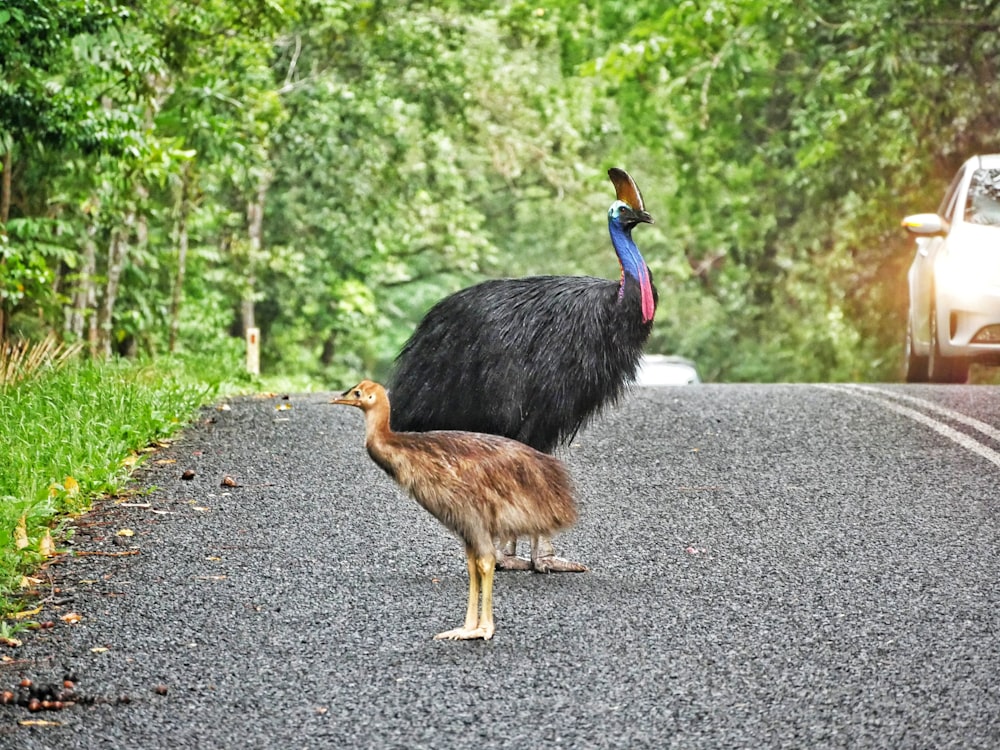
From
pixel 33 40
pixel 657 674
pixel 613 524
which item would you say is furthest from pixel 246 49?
pixel 657 674

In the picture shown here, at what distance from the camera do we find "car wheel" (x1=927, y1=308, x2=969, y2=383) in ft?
47.7

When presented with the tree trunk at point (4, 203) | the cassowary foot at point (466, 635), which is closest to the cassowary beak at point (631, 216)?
the cassowary foot at point (466, 635)

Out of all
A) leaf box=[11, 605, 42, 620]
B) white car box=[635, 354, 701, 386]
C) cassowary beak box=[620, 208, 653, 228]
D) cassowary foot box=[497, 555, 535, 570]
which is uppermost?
cassowary beak box=[620, 208, 653, 228]

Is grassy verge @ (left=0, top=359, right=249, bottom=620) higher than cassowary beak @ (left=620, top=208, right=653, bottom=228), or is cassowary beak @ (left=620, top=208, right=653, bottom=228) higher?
cassowary beak @ (left=620, top=208, right=653, bottom=228)

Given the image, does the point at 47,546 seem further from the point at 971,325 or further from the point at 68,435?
the point at 971,325

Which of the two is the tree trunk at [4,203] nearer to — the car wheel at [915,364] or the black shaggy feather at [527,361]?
the black shaggy feather at [527,361]

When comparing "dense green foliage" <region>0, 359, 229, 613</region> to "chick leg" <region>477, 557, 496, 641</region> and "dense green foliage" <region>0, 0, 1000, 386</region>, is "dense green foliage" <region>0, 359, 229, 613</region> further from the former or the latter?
"chick leg" <region>477, 557, 496, 641</region>

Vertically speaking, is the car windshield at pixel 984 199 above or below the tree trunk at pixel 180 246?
above

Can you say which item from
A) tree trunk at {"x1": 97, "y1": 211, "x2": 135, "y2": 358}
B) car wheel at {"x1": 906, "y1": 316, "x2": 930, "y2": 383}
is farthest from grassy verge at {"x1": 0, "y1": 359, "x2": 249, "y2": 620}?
car wheel at {"x1": 906, "y1": 316, "x2": 930, "y2": 383}

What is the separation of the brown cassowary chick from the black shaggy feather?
93 cm

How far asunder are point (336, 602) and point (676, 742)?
2.23 meters

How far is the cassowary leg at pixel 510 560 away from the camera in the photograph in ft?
24.6

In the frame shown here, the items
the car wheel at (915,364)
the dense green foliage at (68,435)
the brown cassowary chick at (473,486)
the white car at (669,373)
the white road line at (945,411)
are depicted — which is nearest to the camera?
the brown cassowary chick at (473,486)

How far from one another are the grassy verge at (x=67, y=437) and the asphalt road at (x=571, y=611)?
212mm
